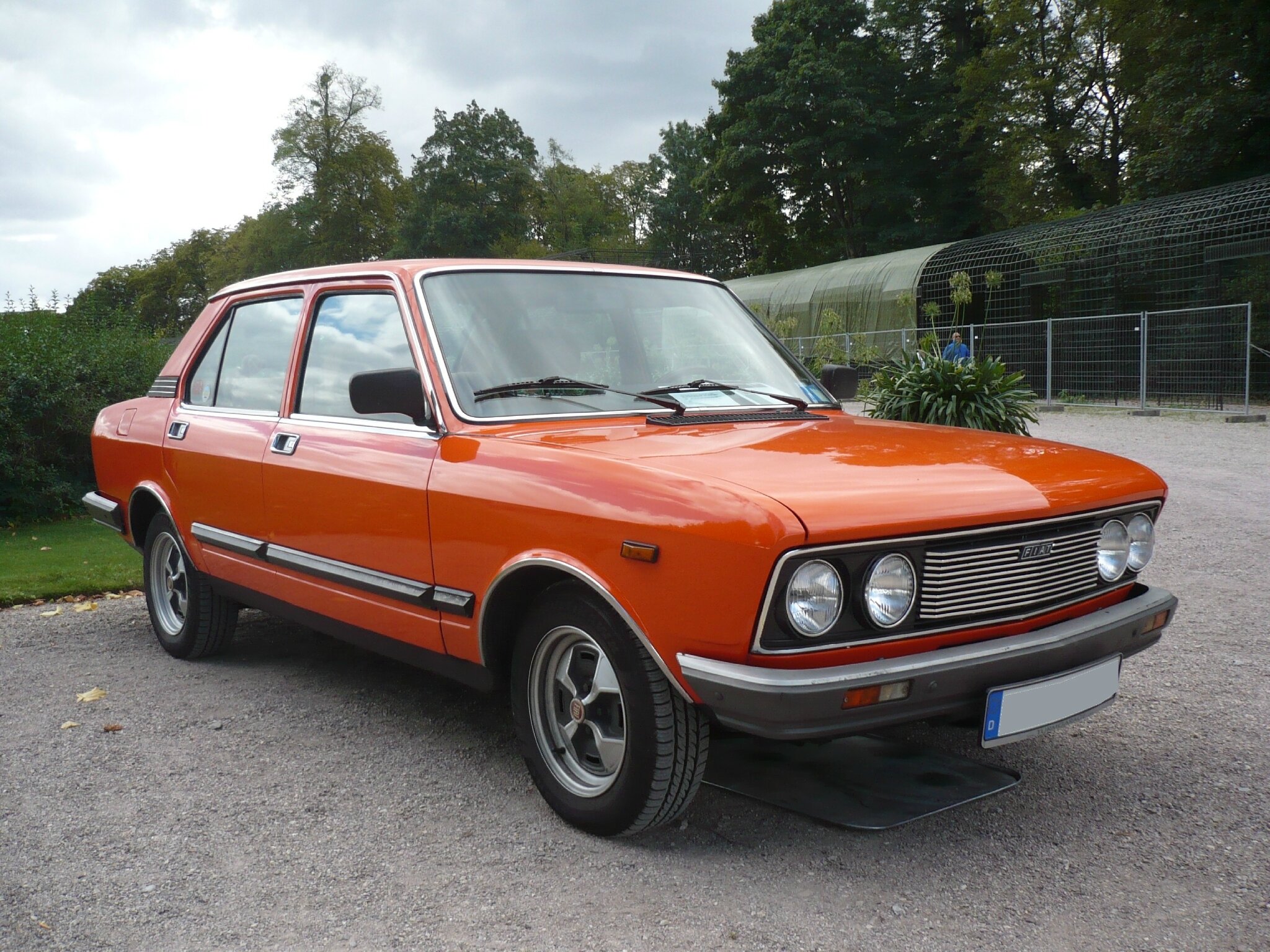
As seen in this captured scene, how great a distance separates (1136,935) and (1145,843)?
0.60 meters

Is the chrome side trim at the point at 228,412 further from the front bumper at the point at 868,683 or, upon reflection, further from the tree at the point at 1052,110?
the tree at the point at 1052,110

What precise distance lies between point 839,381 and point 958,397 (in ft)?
17.1

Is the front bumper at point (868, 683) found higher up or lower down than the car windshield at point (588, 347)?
lower down

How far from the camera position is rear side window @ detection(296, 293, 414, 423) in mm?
4098

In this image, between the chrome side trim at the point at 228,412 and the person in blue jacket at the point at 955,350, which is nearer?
the chrome side trim at the point at 228,412

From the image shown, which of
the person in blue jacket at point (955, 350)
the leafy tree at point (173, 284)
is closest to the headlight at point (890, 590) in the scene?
the person in blue jacket at point (955, 350)

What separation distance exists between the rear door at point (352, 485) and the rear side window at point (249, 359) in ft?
0.59

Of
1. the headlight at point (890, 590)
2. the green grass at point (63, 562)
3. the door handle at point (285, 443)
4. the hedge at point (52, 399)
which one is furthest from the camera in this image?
the hedge at point (52, 399)

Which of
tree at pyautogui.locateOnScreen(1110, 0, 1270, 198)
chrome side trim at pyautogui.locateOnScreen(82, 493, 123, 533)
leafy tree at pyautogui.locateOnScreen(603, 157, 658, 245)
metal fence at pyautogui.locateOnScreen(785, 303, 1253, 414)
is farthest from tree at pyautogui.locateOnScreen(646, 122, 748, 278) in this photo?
chrome side trim at pyautogui.locateOnScreen(82, 493, 123, 533)

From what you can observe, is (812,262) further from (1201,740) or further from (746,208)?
(1201,740)

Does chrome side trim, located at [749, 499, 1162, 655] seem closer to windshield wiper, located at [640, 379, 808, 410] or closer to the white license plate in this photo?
the white license plate

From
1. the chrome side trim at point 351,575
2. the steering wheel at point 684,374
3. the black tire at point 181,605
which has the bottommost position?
the black tire at point 181,605

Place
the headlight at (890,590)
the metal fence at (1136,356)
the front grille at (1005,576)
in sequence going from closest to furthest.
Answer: the headlight at (890,590), the front grille at (1005,576), the metal fence at (1136,356)

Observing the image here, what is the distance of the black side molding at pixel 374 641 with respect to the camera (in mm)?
3680
